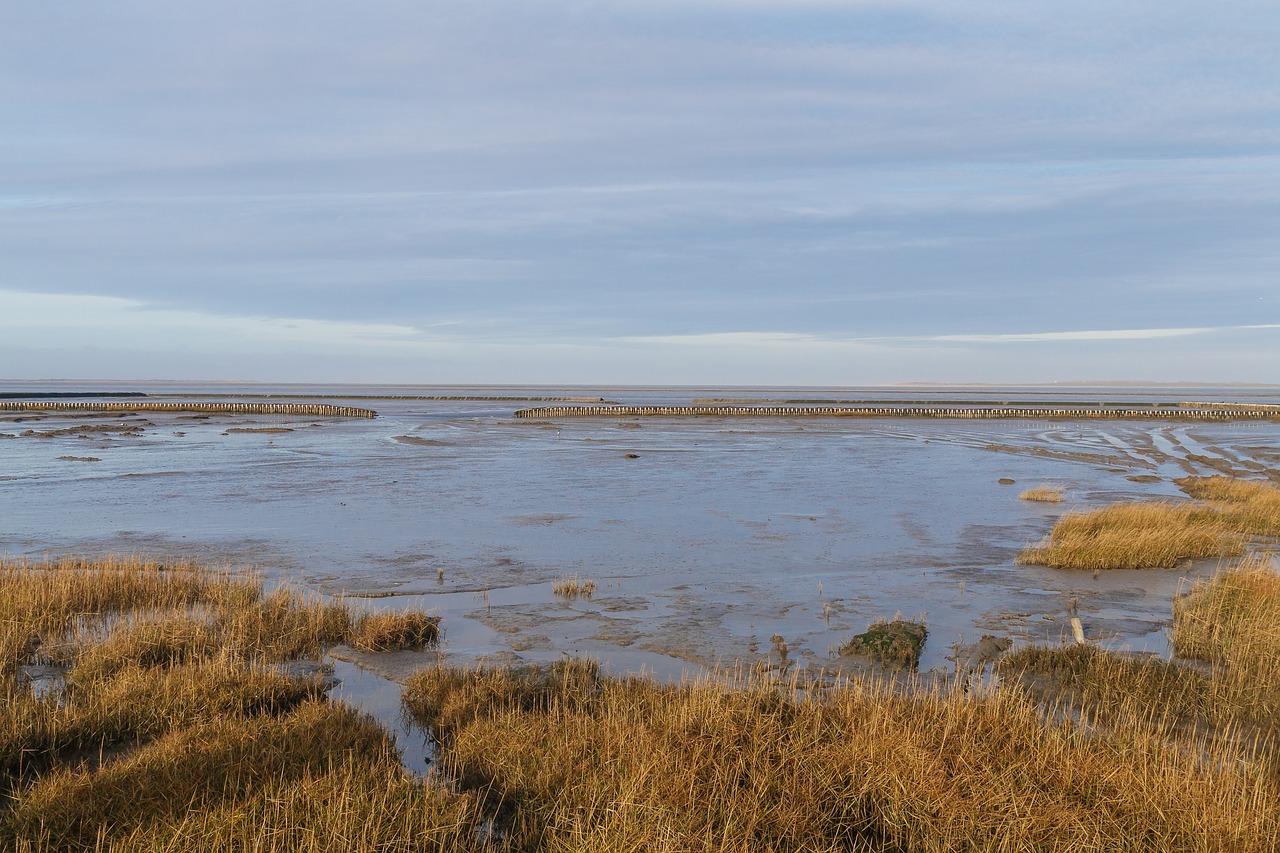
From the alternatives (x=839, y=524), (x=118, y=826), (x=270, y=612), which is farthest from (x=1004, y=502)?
(x=118, y=826)

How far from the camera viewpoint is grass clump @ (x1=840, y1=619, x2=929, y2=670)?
11.4 m

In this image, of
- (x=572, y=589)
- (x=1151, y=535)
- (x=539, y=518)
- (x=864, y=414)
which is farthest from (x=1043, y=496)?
(x=864, y=414)

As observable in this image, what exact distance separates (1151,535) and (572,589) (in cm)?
1177

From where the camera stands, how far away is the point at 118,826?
20.2ft

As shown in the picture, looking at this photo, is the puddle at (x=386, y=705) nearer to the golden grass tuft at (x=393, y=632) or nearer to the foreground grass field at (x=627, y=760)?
the foreground grass field at (x=627, y=760)

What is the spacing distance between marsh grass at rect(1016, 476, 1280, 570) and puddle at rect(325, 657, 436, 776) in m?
13.2

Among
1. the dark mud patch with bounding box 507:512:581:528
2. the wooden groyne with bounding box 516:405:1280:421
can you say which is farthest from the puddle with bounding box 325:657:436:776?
the wooden groyne with bounding box 516:405:1280:421

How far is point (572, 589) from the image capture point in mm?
15523

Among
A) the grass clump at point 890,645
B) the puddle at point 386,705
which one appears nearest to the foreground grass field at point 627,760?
the puddle at point 386,705

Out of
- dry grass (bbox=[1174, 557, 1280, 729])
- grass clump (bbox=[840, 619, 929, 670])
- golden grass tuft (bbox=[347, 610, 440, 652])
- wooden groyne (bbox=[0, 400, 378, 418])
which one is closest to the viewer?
dry grass (bbox=[1174, 557, 1280, 729])

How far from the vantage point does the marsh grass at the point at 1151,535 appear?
59.2ft

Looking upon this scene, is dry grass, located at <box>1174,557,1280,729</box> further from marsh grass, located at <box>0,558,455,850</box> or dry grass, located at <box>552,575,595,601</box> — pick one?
dry grass, located at <box>552,575,595,601</box>

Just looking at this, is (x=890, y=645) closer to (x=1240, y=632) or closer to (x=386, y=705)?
(x=1240, y=632)

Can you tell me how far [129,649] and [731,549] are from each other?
41.0ft
